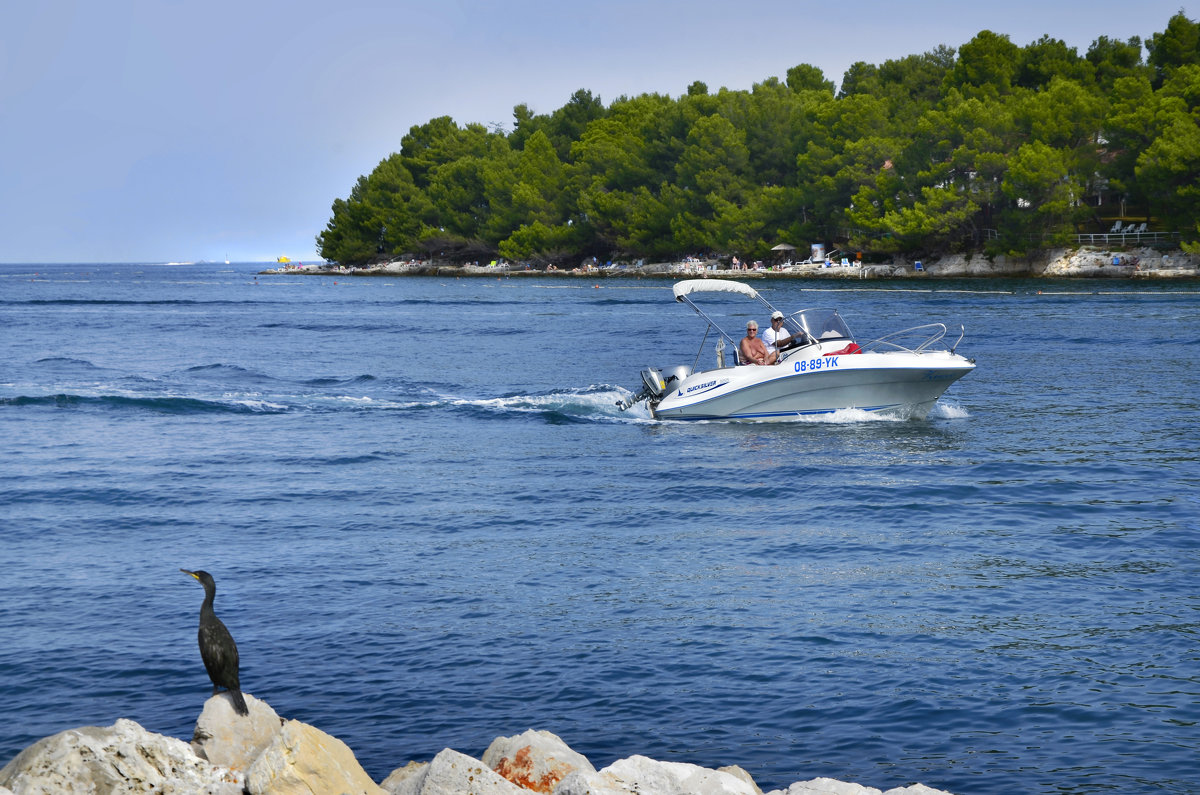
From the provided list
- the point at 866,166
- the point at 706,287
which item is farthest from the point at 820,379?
the point at 866,166

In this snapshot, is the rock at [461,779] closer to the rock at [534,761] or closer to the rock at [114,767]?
the rock at [534,761]

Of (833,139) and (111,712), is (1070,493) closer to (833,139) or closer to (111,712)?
(111,712)

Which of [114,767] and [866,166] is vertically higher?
[866,166]

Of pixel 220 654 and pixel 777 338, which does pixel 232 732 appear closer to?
pixel 220 654

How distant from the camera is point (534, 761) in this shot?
5.93 m

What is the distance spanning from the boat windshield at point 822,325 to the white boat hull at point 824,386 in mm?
489

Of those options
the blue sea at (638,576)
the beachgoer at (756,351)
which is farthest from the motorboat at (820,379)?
the blue sea at (638,576)

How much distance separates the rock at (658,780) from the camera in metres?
5.35

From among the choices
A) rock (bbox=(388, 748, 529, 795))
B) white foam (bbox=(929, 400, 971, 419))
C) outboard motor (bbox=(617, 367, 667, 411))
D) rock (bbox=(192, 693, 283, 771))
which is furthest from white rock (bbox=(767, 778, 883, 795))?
outboard motor (bbox=(617, 367, 667, 411))

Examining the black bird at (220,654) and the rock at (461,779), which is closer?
the rock at (461,779)

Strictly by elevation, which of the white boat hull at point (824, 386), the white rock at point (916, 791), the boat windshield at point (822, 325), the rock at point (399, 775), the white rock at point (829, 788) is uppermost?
the boat windshield at point (822, 325)

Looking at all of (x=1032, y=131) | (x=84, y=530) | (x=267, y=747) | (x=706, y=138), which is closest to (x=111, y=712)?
(x=267, y=747)

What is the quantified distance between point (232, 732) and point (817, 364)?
13851mm

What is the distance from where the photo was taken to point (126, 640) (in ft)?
29.3
